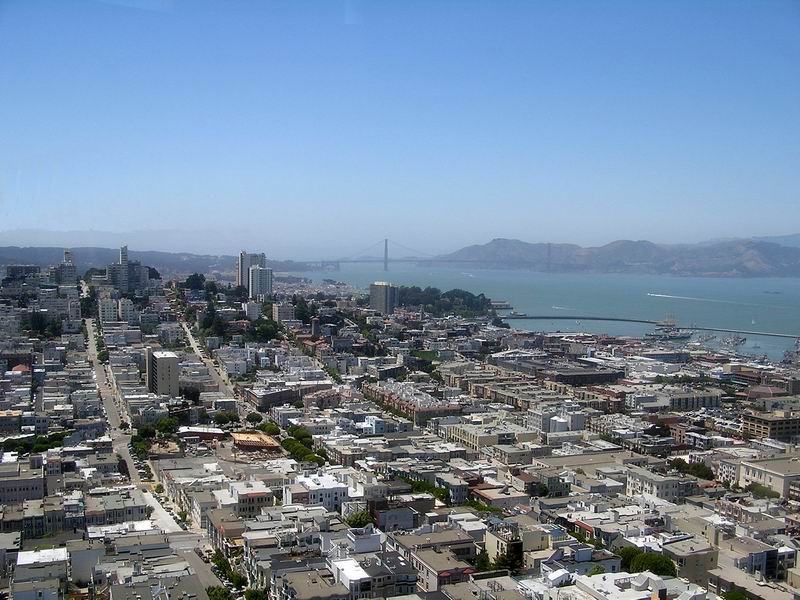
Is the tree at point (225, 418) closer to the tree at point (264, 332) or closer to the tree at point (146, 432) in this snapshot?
the tree at point (146, 432)

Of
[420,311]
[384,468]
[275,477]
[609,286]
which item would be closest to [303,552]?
[275,477]

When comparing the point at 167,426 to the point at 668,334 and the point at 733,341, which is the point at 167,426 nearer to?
the point at 668,334

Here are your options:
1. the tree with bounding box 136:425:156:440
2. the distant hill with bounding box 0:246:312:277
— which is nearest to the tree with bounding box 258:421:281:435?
the tree with bounding box 136:425:156:440

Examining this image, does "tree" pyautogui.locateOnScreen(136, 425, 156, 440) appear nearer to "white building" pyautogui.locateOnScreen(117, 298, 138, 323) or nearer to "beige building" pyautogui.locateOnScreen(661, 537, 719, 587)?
"beige building" pyautogui.locateOnScreen(661, 537, 719, 587)

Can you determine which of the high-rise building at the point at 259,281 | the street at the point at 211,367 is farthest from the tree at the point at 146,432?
the high-rise building at the point at 259,281

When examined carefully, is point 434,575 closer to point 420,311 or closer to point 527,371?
point 527,371
